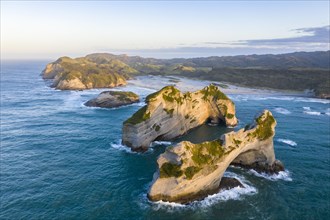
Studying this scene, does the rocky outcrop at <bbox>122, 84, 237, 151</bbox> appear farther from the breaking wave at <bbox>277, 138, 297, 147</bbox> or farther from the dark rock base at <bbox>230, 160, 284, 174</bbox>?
the dark rock base at <bbox>230, 160, 284, 174</bbox>

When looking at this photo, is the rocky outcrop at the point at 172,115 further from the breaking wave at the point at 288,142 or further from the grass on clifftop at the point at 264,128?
the grass on clifftop at the point at 264,128

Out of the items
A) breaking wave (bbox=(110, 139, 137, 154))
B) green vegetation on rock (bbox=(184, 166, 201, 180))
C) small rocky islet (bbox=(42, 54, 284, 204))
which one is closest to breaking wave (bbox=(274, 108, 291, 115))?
small rocky islet (bbox=(42, 54, 284, 204))

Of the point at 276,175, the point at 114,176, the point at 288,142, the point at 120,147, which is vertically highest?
the point at 120,147

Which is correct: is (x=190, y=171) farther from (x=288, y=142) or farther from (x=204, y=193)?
Result: (x=288, y=142)

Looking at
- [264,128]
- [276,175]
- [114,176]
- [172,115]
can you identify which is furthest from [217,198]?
[172,115]

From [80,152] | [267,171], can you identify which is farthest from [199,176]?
[80,152]

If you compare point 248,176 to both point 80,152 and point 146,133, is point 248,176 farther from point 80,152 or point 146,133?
point 80,152
